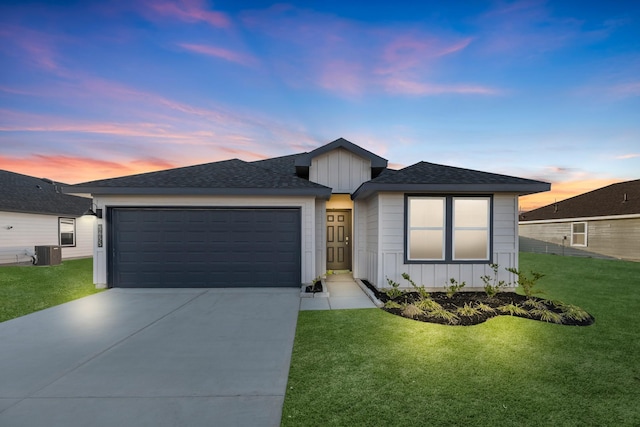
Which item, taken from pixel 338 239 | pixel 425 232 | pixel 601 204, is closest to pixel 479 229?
pixel 425 232

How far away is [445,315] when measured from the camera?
526cm

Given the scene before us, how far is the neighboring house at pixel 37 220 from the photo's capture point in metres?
14.2

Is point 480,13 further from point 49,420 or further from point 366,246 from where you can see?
point 49,420

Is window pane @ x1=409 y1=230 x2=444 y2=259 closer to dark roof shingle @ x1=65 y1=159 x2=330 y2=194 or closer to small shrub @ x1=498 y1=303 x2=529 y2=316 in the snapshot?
small shrub @ x1=498 y1=303 x2=529 y2=316

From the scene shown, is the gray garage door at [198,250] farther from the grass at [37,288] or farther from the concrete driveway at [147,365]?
the concrete driveway at [147,365]

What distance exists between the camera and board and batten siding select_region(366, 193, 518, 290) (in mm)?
7359

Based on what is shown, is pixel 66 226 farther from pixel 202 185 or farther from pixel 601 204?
pixel 601 204

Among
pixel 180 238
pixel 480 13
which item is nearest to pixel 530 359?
pixel 180 238

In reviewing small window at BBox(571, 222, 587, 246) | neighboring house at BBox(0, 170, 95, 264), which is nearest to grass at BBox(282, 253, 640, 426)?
small window at BBox(571, 222, 587, 246)

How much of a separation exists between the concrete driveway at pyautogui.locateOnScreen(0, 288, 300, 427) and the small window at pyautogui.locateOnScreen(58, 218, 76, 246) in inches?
570

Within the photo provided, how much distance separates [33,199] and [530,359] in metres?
23.0

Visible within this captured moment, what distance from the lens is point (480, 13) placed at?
8.72m

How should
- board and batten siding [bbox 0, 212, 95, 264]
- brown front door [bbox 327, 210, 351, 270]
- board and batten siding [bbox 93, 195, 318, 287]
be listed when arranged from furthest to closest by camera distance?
board and batten siding [bbox 0, 212, 95, 264], brown front door [bbox 327, 210, 351, 270], board and batten siding [bbox 93, 195, 318, 287]

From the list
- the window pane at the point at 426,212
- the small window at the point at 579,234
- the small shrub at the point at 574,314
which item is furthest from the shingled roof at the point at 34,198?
the small window at the point at 579,234
